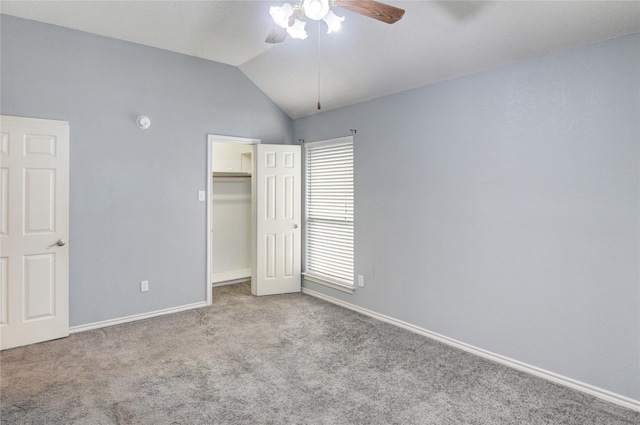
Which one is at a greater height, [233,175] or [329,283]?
[233,175]

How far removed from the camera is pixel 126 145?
3938 millimetres

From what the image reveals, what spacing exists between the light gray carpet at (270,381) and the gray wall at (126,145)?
542mm

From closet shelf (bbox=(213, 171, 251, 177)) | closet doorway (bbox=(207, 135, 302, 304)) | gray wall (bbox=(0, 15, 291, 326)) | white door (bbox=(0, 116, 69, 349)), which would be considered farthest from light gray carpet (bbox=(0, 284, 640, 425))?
closet shelf (bbox=(213, 171, 251, 177))

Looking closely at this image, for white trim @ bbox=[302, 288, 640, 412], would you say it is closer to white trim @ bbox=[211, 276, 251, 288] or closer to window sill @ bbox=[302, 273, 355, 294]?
window sill @ bbox=[302, 273, 355, 294]

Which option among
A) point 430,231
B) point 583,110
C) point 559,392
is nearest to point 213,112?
point 430,231

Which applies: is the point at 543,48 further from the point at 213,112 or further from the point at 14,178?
the point at 14,178

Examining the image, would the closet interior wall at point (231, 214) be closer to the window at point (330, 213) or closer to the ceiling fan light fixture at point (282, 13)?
the window at point (330, 213)

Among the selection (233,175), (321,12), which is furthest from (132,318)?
(321,12)

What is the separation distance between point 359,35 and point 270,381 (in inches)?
117

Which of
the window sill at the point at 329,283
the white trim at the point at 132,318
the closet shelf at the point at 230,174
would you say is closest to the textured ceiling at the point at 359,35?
the closet shelf at the point at 230,174

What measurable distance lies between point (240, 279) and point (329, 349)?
2793 mm

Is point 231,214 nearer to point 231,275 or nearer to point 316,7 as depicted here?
point 231,275

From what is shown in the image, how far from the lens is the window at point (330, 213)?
4.55m

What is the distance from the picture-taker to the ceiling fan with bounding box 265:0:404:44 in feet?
6.51
